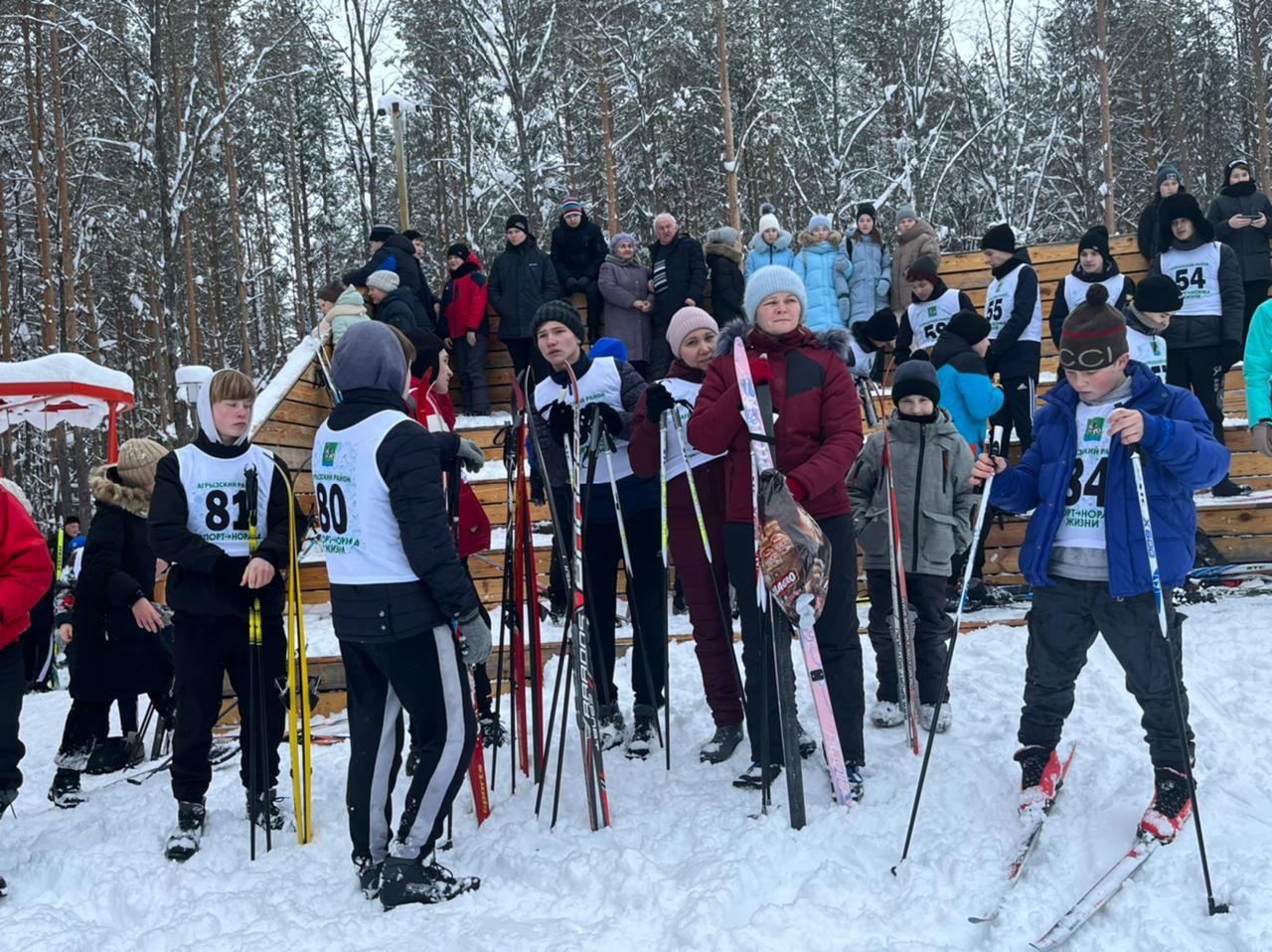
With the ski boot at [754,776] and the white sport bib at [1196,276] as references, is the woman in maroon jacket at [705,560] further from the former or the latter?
the white sport bib at [1196,276]

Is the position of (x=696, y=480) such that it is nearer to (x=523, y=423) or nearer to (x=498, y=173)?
(x=523, y=423)

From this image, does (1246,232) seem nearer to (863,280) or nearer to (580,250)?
(863,280)

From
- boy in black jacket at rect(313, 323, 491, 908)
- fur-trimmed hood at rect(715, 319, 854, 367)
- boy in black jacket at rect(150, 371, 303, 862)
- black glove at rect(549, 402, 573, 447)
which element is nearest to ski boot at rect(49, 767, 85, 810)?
boy in black jacket at rect(150, 371, 303, 862)

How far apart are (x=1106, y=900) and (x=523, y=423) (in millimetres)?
2789

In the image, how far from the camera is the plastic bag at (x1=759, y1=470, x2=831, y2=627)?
10.3 ft

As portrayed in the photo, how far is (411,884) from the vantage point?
2936 mm

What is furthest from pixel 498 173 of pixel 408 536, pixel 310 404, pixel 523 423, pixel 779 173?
pixel 408 536

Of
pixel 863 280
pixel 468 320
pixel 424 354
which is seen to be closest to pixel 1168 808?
pixel 424 354

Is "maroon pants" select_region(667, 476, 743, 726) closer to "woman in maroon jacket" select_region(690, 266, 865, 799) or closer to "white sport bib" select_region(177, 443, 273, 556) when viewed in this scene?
"woman in maroon jacket" select_region(690, 266, 865, 799)

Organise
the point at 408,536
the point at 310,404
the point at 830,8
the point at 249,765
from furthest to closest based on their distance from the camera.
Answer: the point at 830,8
the point at 310,404
the point at 249,765
the point at 408,536

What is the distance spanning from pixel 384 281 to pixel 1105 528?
685cm

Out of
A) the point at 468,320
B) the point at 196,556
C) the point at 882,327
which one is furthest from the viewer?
the point at 468,320

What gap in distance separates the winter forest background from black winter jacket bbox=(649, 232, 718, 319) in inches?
259

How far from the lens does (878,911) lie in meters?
2.75
